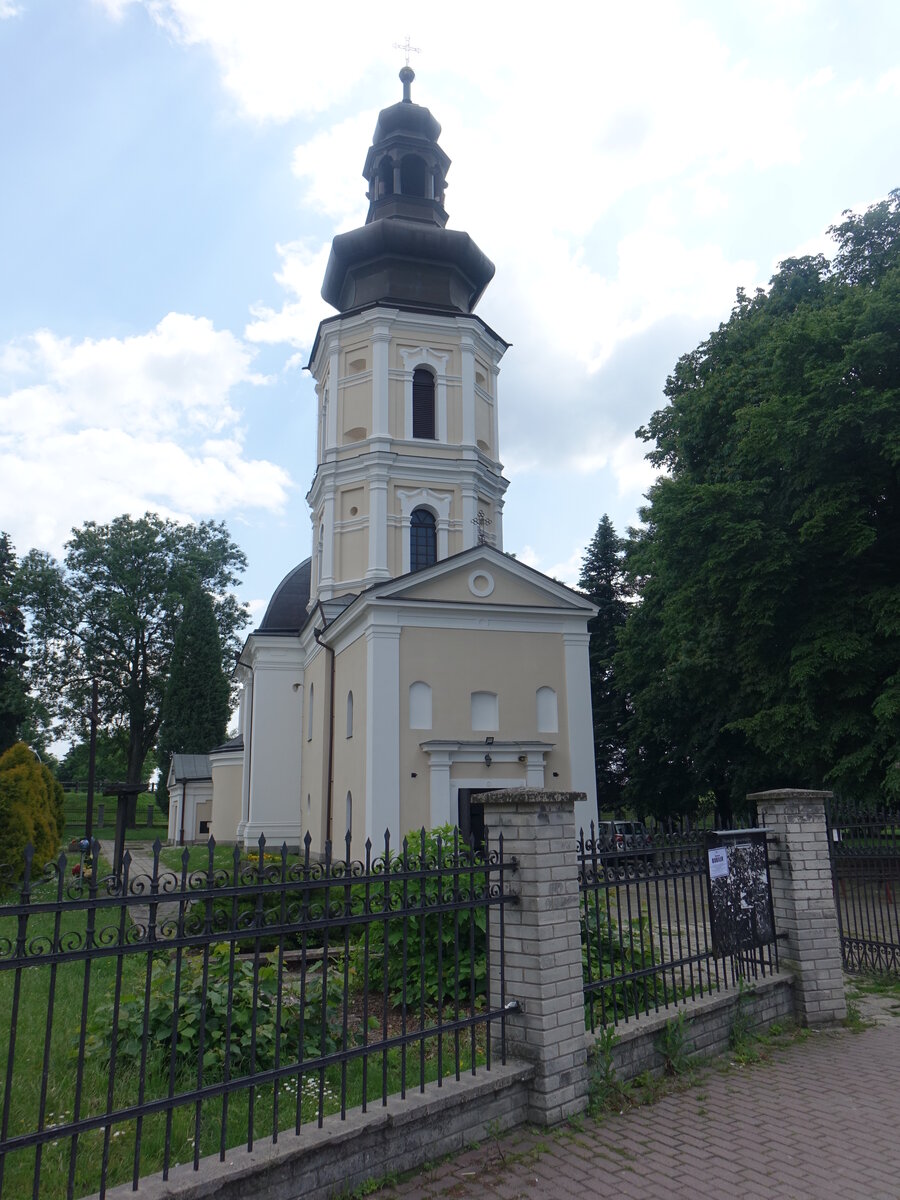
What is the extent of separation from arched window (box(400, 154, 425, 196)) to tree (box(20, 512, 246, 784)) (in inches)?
918

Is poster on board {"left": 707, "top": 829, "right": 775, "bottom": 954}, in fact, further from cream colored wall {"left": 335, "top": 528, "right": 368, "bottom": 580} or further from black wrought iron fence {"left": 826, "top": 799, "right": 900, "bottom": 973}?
cream colored wall {"left": 335, "top": 528, "right": 368, "bottom": 580}

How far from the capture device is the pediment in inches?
743

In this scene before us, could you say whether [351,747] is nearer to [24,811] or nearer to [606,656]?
[24,811]

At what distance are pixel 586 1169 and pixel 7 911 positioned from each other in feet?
10.6

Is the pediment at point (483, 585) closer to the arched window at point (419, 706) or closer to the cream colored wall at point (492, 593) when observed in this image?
the cream colored wall at point (492, 593)

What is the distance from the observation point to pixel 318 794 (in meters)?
22.7

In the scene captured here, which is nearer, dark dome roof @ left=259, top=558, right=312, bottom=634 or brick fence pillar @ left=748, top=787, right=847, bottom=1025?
brick fence pillar @ left=748, top=787, right=847, bottom=1025

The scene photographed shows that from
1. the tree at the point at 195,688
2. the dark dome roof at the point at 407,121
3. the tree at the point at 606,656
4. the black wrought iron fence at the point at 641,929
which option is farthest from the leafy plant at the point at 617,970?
the tree at the point at 195,688

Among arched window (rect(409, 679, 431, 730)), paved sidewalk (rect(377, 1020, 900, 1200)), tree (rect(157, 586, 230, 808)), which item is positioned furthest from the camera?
tree (rect(157, 586, 230, 808))

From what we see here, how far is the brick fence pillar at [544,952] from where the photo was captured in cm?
516

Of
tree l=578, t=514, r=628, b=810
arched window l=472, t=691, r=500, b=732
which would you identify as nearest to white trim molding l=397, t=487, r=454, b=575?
arched window l=472, t=691, r=500, b=732

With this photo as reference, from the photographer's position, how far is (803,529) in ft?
52.3

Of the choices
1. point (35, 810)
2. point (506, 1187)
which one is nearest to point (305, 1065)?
point (506, 1187)

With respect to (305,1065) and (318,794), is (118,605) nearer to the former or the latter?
(318,794)
